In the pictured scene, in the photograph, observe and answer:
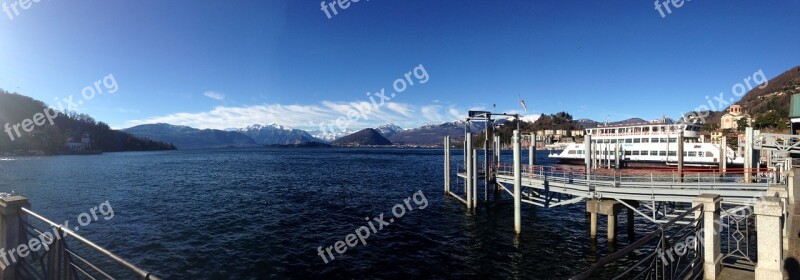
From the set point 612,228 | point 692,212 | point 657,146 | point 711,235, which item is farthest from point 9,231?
point 657,146

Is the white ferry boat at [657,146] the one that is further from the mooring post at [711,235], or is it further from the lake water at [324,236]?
the mooring post at [711,235]

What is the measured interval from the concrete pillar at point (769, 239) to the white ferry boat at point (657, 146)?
188ft

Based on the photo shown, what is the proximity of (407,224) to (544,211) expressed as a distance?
12131mm

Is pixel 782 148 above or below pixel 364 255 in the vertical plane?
above

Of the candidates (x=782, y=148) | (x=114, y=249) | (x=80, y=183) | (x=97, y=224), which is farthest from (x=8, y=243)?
(x=80, y=183)

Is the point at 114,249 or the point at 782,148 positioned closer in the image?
the point at 114,249

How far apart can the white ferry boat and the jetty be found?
2967 cm

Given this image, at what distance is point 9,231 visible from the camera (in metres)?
8.23

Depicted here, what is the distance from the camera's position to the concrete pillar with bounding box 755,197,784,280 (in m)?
7.82

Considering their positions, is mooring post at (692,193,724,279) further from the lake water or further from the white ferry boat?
the white ferry boat

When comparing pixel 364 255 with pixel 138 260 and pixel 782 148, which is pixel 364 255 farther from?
pixel 782 148

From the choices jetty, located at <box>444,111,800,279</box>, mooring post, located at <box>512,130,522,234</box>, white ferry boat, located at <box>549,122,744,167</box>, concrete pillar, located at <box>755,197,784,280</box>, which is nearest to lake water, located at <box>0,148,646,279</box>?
mooring post, located at <box>512,130,522,234</box>

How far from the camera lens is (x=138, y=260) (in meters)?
19.8

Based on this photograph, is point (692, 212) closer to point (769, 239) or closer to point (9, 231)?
point (769, 239)
